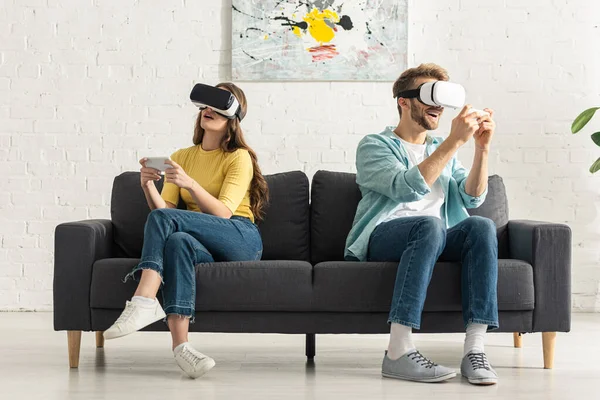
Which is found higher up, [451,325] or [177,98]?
[177,98]

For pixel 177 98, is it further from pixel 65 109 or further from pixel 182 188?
pixel 182 188

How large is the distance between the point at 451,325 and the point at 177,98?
8.10 feet

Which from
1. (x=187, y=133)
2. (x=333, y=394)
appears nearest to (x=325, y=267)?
(x=333, y=394)

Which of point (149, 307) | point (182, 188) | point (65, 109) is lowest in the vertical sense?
point (149, 307)

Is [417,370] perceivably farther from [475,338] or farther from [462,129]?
[462,129]

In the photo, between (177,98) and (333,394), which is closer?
(333,394)

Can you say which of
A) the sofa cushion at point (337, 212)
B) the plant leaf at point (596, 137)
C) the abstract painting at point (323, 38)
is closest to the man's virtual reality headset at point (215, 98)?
the sofa cushion at point (337, 212)

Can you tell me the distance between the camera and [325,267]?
326 centimetres

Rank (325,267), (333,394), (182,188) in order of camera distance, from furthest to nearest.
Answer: (182,188), (325,267), (333,394)

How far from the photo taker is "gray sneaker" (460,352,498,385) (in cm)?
300

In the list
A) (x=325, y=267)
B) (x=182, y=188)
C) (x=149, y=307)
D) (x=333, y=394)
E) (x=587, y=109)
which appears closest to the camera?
(x=333, y=394)

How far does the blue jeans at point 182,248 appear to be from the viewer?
3.10 meters

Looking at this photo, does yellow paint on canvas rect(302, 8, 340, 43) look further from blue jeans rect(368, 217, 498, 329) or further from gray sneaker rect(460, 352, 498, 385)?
gray sneaker rect(460, 352, 498, 385)

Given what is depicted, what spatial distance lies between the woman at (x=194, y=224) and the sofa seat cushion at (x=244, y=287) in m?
0.07
